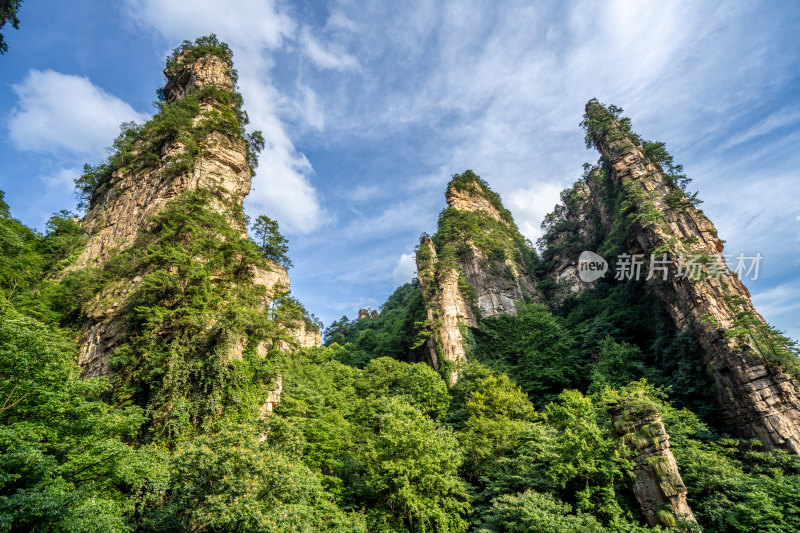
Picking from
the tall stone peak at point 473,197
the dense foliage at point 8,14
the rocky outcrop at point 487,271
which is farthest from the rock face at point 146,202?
the tall stone peak at point 473,197

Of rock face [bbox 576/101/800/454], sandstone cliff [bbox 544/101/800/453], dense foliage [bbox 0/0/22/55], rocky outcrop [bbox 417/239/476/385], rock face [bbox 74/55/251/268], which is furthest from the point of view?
rocky outcrop [bbox 417/239/476/385]

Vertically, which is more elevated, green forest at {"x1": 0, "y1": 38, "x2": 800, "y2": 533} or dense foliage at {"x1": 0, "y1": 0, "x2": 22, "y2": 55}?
dense foliage at {"x1": 0, "y1": 0, "x2": 22, "y2": 55}

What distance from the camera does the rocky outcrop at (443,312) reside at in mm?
32250

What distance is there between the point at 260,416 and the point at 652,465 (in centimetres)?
1741

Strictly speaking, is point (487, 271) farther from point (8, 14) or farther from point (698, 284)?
point (8, 14)

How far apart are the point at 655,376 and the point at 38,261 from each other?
4154 centimetres

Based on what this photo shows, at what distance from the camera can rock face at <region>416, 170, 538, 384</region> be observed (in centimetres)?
3398

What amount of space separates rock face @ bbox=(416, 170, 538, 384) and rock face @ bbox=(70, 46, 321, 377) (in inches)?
674

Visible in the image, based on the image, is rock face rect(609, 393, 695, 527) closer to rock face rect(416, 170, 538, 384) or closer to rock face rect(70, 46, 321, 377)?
rock face rect(416, 170, 538, 384)

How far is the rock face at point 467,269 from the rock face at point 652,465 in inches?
646

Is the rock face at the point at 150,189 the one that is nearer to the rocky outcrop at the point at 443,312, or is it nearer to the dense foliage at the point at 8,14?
the dense foliage at the point at 8,14

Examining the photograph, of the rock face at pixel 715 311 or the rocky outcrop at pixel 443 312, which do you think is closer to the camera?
the rock face at pixel 715 311

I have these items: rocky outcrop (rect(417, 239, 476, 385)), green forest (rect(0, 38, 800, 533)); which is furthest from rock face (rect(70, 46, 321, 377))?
rocky outcrop (rect(417, 239, 476, 385))

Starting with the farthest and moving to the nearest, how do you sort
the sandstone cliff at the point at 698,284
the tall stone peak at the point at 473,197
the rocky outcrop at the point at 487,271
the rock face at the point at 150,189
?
the tall stone peak at the point at 473,197 < the rocky outcrop at the point at 487,271 < the rock face at the point at 150,189 < the sandstone cliff at the point at 698,284
